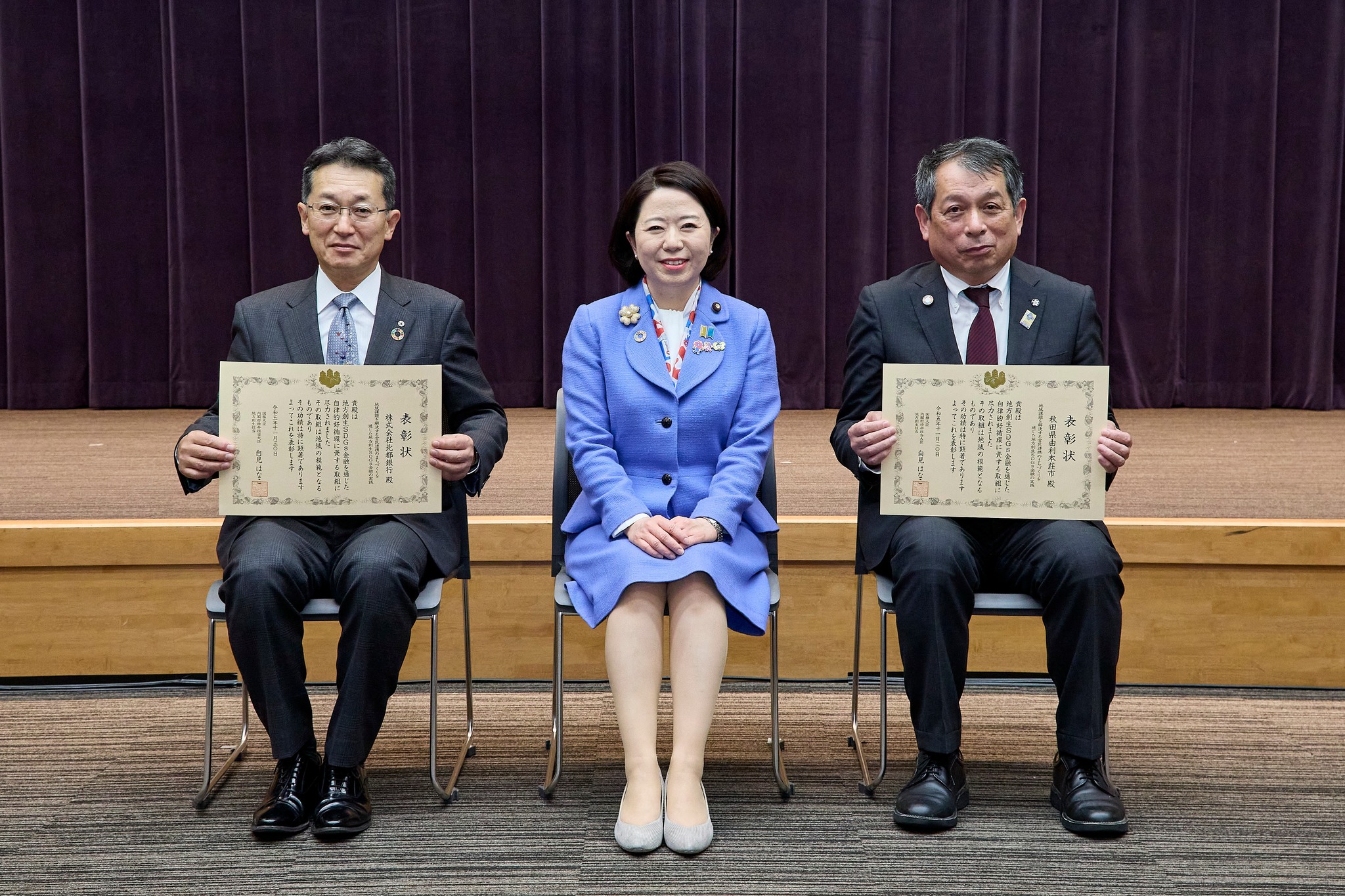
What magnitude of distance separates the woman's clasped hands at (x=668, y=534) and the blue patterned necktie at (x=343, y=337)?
0.68 meters

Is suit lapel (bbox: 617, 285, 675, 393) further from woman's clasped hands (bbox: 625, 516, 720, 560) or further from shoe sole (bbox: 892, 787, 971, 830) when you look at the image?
shoe sole (bbox: 892, 787, 971, 830)

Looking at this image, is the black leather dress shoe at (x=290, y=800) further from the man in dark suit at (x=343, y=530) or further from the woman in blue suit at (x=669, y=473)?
the woman in blue suit at (x=669, y=473)

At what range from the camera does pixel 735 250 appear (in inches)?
229

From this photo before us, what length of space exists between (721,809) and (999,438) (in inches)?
35.3

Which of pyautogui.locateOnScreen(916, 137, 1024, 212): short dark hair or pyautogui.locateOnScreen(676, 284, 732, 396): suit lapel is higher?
pyautogui.locateOnScreen(916, 137, 1024, 212): short dark hair

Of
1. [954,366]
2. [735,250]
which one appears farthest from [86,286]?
[954,366]

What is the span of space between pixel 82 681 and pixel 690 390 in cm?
186

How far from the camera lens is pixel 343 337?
229 cm

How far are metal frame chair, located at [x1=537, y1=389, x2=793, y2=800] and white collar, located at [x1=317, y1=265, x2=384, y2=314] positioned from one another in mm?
427

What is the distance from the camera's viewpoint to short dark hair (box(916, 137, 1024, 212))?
219 centimetres

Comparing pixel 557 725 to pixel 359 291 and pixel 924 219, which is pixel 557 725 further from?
pixel 924 219

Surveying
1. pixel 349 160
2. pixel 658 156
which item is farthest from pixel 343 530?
pixel 658 156

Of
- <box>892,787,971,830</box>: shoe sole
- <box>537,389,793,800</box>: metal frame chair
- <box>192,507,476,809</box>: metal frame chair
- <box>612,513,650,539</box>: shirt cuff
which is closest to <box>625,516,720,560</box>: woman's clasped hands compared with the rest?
<box>612,513,650,539</box>: shirt cuff

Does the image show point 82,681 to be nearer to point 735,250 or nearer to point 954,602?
point 954,602
